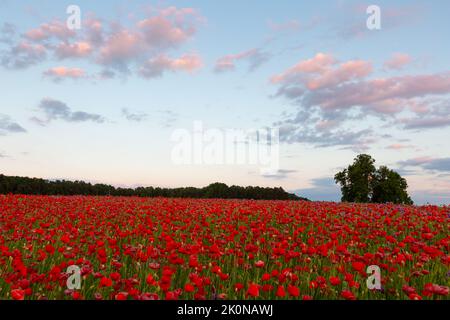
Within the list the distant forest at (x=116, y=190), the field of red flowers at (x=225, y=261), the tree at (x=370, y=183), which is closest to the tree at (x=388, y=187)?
the tree at (x=370, y=183)

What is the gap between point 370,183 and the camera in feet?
180

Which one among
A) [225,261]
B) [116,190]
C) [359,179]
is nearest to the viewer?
[225,261]

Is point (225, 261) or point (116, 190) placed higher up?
point (116, 190)

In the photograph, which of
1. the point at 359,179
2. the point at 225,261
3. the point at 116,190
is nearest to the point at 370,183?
the point at 359,179

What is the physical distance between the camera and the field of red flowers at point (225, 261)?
20.2ft

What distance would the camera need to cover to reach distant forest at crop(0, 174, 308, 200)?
109 ft

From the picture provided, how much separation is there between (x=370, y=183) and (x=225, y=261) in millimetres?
49391

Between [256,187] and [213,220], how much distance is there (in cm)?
2781

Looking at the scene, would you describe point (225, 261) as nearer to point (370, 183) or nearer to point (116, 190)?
point (116, 190)

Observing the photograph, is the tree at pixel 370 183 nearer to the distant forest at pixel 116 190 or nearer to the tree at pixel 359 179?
the tree at pixel 359 179

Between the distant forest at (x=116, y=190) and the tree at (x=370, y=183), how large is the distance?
15878 mm

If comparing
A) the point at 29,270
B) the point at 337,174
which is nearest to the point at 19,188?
the point at 29,270
